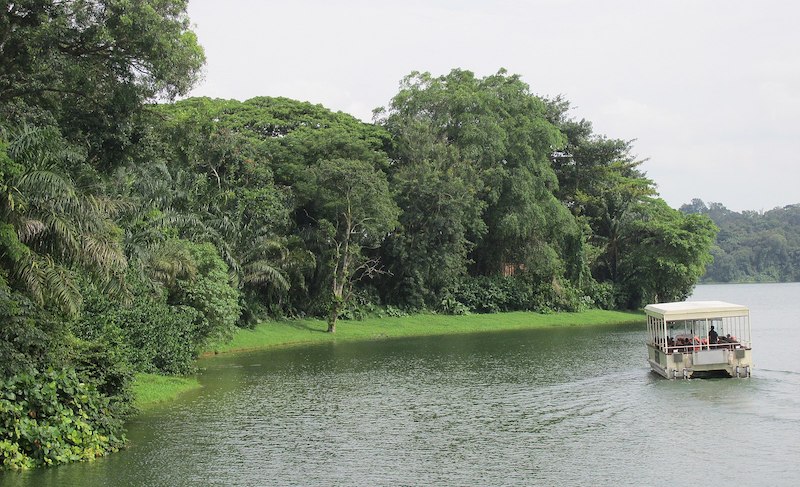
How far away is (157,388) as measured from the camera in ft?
80.2

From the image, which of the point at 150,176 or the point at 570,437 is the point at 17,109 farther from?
the point at 570,437

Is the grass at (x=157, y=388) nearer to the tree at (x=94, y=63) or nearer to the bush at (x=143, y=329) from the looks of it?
the bush at (x=143, y=329)

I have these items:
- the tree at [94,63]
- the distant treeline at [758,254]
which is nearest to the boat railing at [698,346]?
the tree at [94,63]

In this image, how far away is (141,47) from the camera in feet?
71.4

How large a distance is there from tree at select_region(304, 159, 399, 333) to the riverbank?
59.7 inches

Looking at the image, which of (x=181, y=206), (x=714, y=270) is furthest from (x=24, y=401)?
(x=714, y=270)

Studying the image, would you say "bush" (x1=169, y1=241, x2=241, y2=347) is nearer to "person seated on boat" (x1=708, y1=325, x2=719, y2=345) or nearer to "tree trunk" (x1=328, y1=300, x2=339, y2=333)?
"tree trunk" (x1=328, y1=300, x2=339, y2=333)

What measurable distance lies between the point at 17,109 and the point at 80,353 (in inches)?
285

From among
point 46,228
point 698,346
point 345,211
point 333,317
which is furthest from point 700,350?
point 345,211

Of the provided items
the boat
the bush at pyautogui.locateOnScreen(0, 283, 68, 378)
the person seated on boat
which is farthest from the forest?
the person seated on boat

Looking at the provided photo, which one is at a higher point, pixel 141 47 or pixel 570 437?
pixel 141 47

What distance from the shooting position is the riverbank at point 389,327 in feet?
129

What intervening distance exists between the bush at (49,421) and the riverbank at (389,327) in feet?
28.7

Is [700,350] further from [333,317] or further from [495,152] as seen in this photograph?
[495,152]
